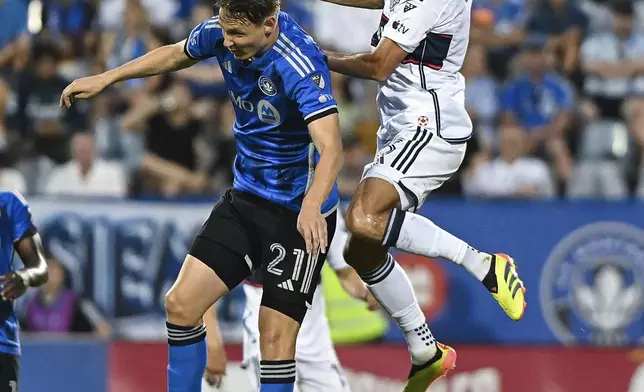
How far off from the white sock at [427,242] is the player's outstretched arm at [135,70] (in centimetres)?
151

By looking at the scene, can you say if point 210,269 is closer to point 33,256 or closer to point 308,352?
point 33,256

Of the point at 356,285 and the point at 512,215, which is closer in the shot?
the point at 356,285

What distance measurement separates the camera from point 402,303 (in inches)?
289

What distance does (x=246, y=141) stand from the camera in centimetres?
657

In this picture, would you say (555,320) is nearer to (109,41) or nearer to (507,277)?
(507,277)

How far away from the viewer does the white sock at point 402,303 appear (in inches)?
287

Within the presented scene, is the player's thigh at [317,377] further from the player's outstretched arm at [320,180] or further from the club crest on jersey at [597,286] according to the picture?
the club crest on jersey at [597,286]

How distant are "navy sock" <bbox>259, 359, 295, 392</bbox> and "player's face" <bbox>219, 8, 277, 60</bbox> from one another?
1575mm

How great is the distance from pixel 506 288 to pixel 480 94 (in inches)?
283

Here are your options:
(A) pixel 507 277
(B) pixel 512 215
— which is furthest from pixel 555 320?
(A) pixel 507 277

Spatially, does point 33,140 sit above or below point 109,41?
below

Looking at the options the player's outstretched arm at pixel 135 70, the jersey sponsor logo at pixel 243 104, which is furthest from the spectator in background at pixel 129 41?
the jersey sponsor logo at pixel 243 104

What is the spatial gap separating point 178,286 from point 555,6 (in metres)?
9.82

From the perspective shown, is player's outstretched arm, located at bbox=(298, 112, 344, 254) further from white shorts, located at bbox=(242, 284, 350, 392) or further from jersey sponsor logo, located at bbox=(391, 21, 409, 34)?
white shorts, located at bbox=(242, 284, 350, 392)
